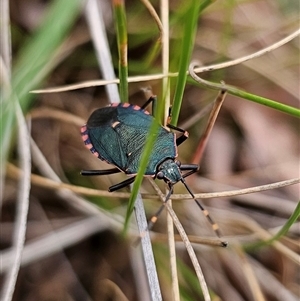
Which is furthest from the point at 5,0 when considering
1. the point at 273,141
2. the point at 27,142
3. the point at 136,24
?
the point at 273,141

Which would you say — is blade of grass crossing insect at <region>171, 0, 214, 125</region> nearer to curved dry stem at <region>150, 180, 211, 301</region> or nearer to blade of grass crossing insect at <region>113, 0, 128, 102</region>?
blade of grass crossing insect at <region>113, 0, 128, 102</region>

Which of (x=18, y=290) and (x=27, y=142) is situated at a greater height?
(x=27, y=142)

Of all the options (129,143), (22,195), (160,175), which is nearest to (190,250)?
(160,175)

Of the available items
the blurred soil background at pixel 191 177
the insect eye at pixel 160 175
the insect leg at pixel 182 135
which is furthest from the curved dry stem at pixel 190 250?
the blurred soil background at pixel 191 177

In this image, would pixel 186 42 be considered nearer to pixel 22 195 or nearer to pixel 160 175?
pixel 160 175

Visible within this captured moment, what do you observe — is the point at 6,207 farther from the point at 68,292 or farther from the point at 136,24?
the point at 136,24

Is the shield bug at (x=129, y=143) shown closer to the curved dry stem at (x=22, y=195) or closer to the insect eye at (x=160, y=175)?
the insect eye at (x=160, y=175)
